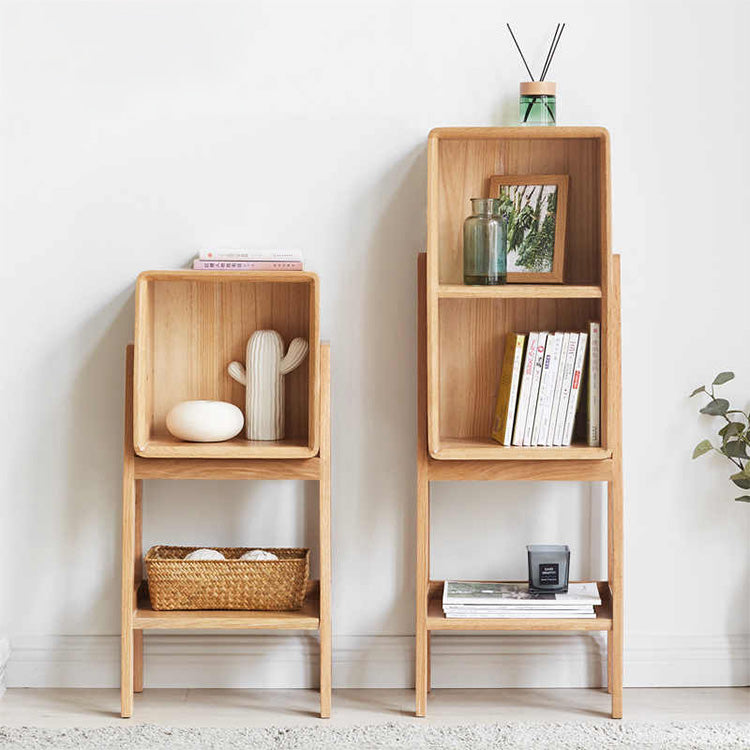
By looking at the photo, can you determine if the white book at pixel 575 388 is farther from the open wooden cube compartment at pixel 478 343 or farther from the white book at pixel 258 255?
the white book at pixel 258 255

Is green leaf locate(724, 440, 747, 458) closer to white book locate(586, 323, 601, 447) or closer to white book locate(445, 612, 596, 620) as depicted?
white book locate(586, 323, 601, 447)

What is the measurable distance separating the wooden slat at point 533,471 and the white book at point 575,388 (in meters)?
0.06

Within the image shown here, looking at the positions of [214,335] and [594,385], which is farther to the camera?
[214,335]

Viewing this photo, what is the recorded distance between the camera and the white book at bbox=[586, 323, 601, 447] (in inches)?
89.4

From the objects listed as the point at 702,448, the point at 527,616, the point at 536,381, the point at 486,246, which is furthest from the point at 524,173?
the point at 527,616

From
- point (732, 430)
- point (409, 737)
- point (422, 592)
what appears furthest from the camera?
point (732, 430)

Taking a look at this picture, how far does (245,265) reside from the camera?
2324mm

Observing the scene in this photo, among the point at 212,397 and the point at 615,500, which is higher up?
the point at 212,397

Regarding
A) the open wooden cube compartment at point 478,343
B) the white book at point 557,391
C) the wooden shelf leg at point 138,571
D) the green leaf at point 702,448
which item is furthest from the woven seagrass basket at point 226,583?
the green leaf at point 702,448

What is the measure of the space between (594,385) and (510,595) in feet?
1.67

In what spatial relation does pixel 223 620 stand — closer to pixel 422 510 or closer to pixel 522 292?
pixel 422 510

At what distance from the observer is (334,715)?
233 centimetres

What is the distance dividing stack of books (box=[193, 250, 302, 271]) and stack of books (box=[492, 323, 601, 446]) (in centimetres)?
54

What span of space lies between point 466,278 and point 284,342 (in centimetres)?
46
